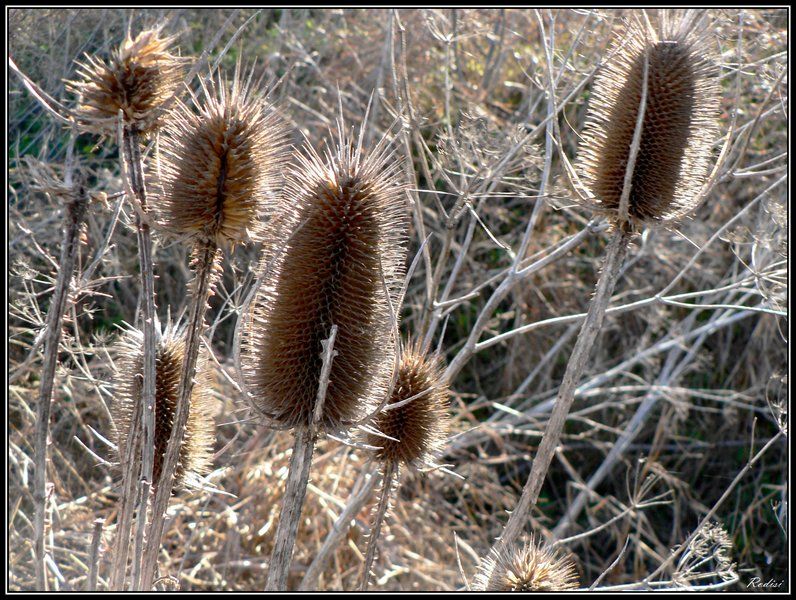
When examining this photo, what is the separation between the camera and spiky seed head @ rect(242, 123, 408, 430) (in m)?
2.11

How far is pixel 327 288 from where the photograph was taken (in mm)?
2137

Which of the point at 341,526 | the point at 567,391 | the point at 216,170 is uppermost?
the point at 216,170

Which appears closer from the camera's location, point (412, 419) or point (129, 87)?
point (129, 87)

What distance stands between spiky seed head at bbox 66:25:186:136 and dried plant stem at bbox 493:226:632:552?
4.55ft

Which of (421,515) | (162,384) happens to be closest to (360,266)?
(162,384)

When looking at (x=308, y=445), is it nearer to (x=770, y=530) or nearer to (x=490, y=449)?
(x=490, y=449)

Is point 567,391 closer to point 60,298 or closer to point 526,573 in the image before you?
point 526,573

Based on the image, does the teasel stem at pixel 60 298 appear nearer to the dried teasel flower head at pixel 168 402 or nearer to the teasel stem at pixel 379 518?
the dried teasel flower head at pixel 168 402

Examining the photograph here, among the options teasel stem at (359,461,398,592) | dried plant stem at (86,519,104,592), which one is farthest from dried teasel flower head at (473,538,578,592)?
dried plant stem at (86,519,104,592)

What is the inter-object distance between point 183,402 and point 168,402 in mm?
381

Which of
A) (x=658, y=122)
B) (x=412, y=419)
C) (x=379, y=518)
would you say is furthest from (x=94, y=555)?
(x=658, y=122)

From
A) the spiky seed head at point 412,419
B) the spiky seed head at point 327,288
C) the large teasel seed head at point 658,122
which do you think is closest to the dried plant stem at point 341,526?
the spiky seed head at point 412,419

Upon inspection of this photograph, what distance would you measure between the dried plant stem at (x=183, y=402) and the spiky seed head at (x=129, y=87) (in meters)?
0.36

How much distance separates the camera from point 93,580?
2080 millimetres
